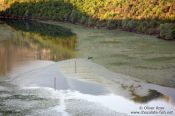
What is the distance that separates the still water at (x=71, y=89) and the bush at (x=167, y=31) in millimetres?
8379

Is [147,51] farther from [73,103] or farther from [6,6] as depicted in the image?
[6,6]

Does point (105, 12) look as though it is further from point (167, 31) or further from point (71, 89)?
point (71, 89)

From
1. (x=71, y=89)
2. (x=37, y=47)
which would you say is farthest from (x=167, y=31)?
(x=71, y=89)

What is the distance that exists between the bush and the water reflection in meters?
13.4

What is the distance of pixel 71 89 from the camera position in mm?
32844

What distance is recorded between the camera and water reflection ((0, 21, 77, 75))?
46781 mm

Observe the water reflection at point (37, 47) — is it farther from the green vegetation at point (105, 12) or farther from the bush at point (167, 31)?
the bush at point (167, 31)

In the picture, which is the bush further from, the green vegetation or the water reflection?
the water reflection

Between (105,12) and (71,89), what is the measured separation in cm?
5454

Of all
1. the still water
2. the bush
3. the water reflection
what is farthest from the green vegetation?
the still water

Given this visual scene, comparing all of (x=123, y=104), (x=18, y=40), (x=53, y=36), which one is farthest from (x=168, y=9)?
(x=123, y=104)

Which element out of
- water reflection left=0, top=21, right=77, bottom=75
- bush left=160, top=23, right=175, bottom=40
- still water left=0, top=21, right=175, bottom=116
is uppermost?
bush left=160, top=23, right=175, bottom=40

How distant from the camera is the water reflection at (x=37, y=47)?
46.8 metres

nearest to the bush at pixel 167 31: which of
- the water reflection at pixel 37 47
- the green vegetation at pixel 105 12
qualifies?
the green vegetation at pixel 105 12
